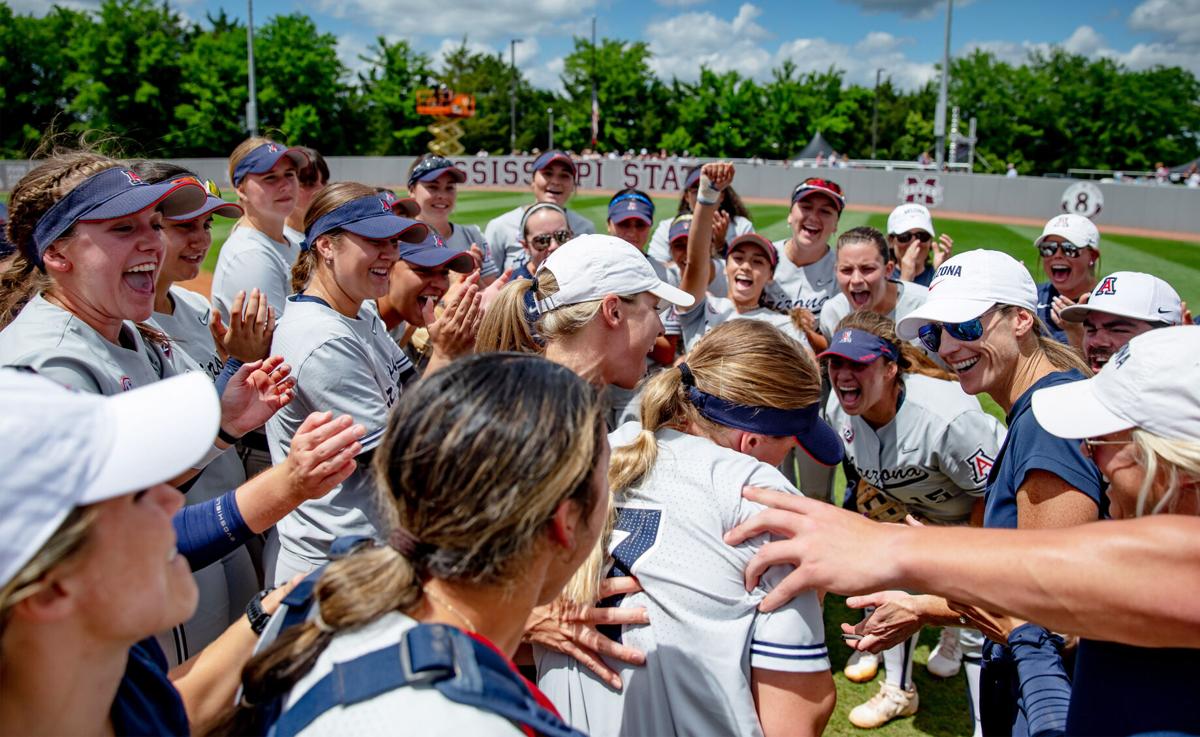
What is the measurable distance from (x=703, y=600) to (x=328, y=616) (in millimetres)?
963

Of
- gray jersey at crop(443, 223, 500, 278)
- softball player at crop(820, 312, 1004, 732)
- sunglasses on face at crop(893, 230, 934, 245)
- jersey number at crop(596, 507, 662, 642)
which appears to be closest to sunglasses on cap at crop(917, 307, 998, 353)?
softball player at crop(820, 312, 1004, 732)

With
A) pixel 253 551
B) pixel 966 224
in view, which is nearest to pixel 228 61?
pixel 966 224

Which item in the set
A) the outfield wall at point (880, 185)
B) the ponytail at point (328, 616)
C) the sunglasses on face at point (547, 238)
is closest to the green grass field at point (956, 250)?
the outfield wall at point (880, 185)

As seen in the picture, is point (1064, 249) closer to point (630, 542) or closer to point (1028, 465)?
point (1028, 465)

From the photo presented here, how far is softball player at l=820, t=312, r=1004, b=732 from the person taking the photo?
12.7 ft

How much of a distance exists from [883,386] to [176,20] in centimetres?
6172

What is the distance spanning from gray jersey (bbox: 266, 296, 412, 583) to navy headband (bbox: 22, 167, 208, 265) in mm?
716

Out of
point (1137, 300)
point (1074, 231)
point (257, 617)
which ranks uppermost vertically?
point (1074, 231)

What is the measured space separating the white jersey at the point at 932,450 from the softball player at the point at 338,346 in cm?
238

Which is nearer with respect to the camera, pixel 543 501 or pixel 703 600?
pixel 543 501

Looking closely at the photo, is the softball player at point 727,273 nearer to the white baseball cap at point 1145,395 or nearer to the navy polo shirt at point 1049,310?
the navy polo shirt at point 1049,310

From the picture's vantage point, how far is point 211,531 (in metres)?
2.33

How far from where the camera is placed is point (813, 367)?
2.61m

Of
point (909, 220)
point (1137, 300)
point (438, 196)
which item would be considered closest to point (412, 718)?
point (1137, 300)
